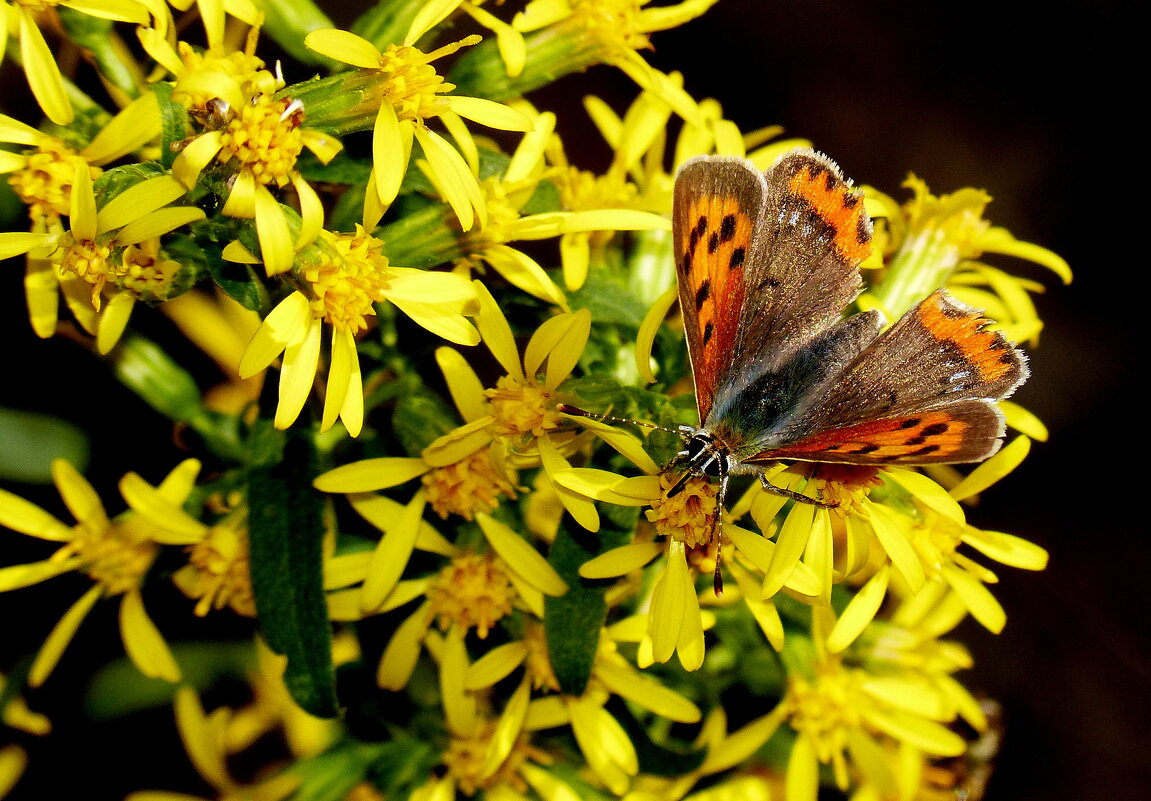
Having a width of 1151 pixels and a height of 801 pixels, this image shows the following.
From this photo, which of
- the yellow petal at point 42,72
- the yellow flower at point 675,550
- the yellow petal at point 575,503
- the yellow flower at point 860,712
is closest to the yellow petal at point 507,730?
the yellow flower at point 675,550

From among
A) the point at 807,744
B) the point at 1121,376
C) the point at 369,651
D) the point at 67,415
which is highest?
the point at 67,415

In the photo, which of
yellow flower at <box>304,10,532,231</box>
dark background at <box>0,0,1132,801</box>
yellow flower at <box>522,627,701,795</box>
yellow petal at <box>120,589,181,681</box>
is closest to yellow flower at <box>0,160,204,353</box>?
yellow flower at <box>304,10,532,231</box>

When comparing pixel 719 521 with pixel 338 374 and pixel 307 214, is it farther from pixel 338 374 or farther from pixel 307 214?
pixel 307 214

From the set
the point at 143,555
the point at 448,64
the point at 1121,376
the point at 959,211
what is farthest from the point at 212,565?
the point at 1121,376

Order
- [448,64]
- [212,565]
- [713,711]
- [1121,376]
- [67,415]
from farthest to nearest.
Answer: [1121,376] → [448,64] → [67,415] → [713,711] → [212,565]

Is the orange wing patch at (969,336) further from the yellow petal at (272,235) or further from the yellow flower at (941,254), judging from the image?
the yellow petal at (272,235)

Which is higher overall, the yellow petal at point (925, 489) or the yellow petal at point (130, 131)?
the yellow petal at point (130, 131)

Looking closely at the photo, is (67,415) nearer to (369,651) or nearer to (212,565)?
(212,565)
